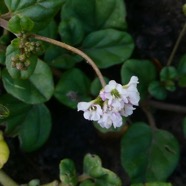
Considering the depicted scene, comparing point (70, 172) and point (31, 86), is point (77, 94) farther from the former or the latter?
point (70, 172)

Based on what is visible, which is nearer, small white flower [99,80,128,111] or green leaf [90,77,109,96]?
small white flower [99,80,128,111]

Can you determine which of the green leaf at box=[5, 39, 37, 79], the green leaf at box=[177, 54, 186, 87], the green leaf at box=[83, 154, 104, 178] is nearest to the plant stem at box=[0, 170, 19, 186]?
the green leaf at box=[83, 154, 104, 178]

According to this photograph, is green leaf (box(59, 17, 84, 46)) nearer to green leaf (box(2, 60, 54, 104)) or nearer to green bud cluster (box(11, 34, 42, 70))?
green leaf (box(2, 60, 54, 104))

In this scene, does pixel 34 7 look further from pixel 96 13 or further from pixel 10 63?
pixel 96 13

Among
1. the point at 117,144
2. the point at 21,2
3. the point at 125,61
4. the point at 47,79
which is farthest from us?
the point at 117,144

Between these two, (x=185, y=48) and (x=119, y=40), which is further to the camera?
(x=185, y=48)

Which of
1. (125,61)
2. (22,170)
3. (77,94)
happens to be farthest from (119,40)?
(22,170)
